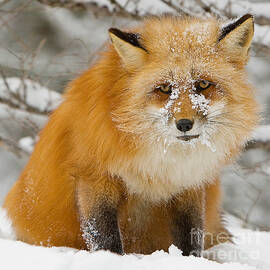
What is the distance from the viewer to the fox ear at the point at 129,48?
3.96 meters

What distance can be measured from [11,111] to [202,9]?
351cm

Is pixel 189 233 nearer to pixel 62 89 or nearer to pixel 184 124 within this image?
pixel 184 124

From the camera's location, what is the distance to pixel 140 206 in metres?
4.38

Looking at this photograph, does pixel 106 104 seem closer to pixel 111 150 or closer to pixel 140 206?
pixel 111 150

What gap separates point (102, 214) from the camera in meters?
4.13

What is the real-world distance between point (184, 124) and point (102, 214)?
104 centimetres

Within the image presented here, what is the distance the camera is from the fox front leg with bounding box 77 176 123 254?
4.12 metres

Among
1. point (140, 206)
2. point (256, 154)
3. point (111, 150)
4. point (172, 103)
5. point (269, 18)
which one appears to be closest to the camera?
point (172, 103)

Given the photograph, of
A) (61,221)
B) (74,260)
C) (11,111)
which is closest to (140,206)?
(61,221)

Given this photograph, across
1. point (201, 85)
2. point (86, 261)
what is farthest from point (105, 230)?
point (201, 85)

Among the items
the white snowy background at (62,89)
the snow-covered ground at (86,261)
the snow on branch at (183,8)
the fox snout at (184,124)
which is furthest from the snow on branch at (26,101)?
the snow-covered ground at (86,261)

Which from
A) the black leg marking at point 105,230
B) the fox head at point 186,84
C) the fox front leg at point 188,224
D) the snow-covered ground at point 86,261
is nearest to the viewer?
the snow-covered ground at point 86,261

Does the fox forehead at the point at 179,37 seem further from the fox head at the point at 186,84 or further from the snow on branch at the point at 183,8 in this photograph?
the snow on branch at the point at 183,8

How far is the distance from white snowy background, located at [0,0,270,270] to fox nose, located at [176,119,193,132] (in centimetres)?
88
